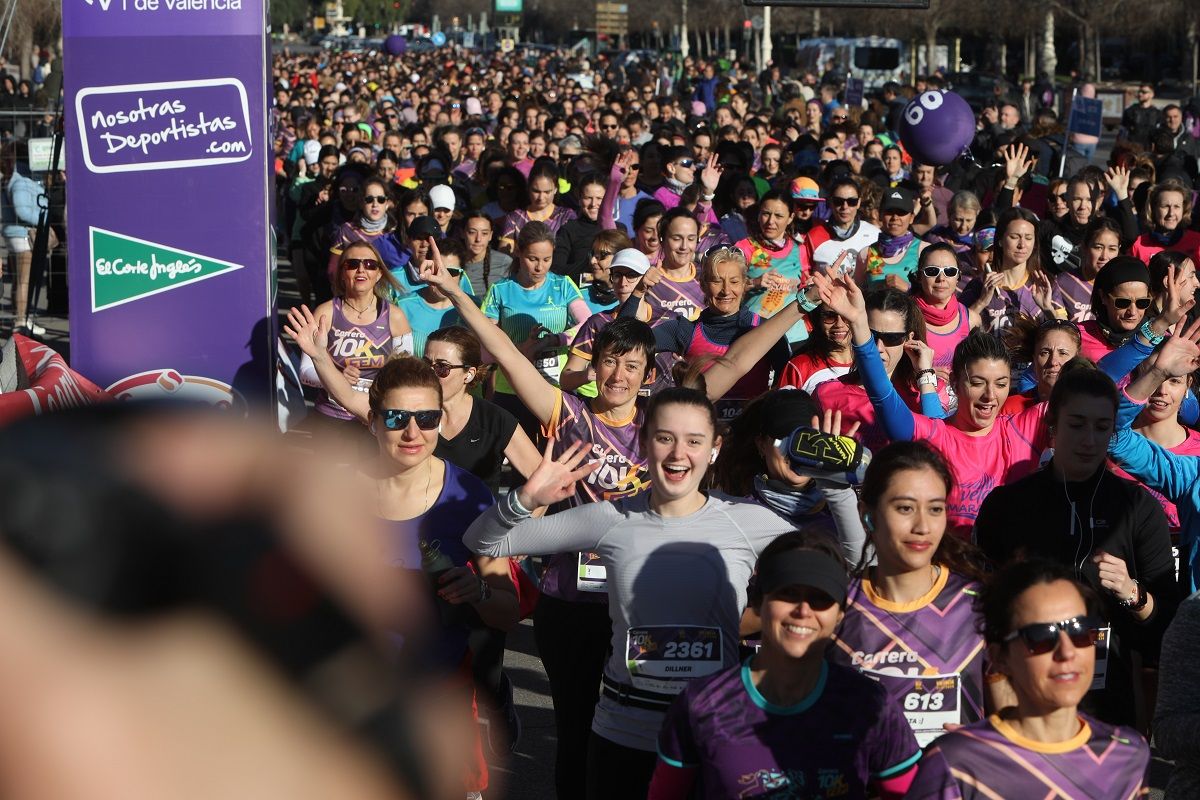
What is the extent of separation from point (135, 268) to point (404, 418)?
Result: 281cm

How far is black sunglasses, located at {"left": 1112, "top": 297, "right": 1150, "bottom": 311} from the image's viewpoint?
6.99m

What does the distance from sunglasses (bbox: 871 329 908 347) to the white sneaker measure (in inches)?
374

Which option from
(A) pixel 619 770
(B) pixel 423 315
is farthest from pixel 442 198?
(A) pixel 619 770

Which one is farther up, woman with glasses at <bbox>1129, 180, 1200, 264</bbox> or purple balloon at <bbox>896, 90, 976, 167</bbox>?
purple balloon at <bbox>896, 90, 976, 167</bbox>

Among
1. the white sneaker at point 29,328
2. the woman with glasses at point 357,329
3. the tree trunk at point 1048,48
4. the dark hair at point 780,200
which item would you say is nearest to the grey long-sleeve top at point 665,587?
the woman with glasses at point 357,329

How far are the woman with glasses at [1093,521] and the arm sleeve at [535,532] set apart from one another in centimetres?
123

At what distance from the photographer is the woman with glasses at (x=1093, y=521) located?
15.3ft

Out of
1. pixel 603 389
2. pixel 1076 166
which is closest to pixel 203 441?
pixel 603 389

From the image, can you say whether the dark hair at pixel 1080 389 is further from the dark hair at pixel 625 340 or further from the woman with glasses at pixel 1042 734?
the dark hair at pixel 625 340

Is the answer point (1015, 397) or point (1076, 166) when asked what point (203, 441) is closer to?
point (1015, 397)

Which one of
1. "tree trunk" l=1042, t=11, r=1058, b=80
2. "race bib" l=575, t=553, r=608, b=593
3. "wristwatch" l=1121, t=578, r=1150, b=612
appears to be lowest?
"wristwatch" l=1121, t=578, r=1150, b=612

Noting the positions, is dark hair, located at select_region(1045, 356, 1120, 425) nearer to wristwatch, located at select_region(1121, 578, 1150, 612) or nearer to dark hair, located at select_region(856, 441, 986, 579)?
wristwatch, located at select_region(1121, 578, 1150, 612)

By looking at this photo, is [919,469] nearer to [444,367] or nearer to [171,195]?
[444,367]

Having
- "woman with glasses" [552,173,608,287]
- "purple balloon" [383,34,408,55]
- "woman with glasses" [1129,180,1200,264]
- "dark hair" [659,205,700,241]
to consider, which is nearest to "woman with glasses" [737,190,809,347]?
"dark hair" [659,205,700,241]
